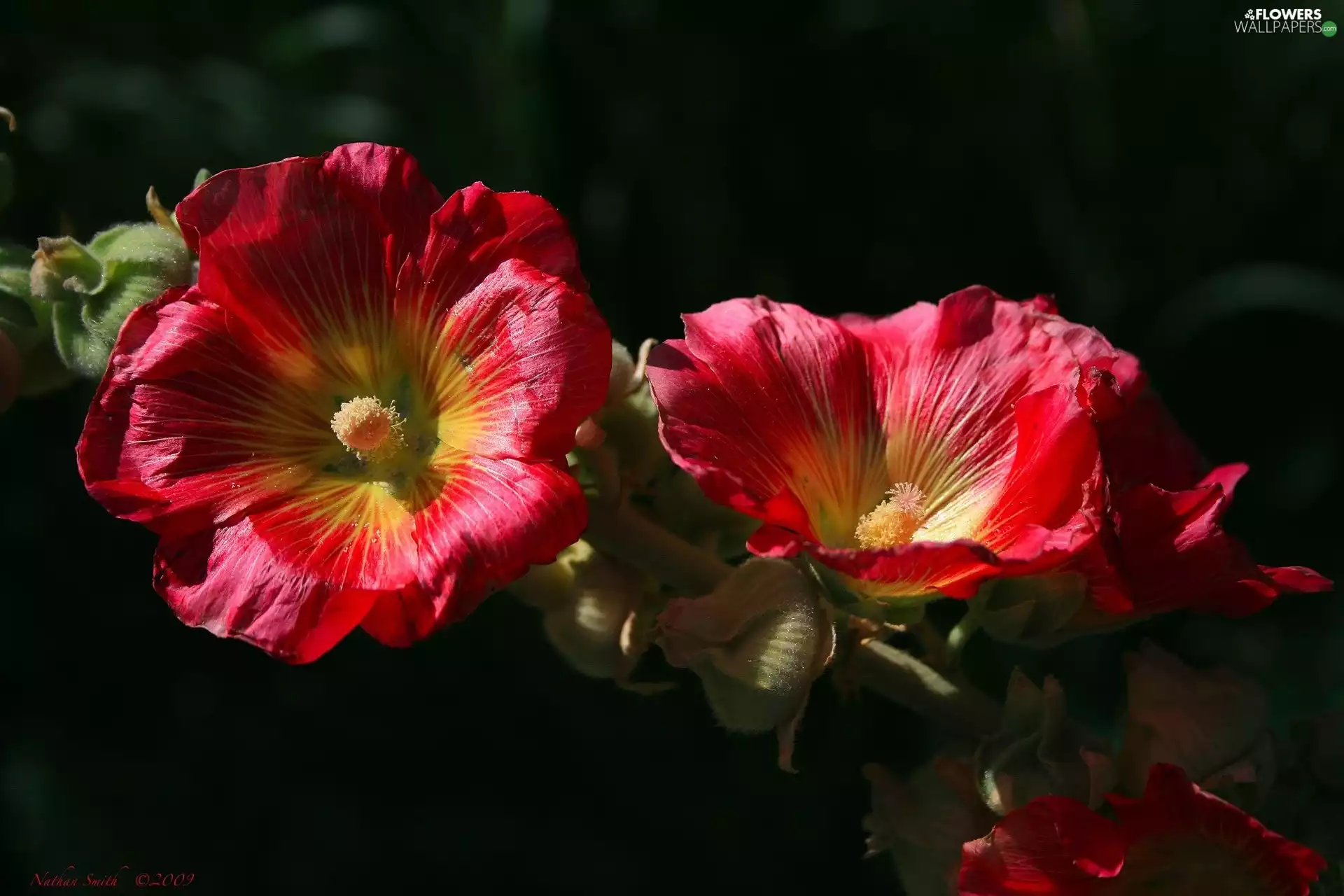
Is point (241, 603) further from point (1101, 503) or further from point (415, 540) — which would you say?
point (1101, 503)

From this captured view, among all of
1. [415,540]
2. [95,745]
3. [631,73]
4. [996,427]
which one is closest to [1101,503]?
[996,427]

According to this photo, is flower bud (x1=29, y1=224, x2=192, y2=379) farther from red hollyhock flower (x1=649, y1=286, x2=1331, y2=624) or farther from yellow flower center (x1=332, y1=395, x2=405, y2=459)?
red hollyhock flower (x1=649, y1=286, x2=1331, y2=624)

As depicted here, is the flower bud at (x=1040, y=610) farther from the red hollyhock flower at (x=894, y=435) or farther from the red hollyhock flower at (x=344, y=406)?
the red hollyhock flower at (x=344, y=406)

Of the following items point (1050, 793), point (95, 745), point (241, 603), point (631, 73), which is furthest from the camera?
point (631, 73)

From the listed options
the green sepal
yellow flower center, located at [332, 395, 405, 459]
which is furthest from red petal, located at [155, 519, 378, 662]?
the green sepal

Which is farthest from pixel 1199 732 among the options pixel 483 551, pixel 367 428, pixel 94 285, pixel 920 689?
pixel 94 285
